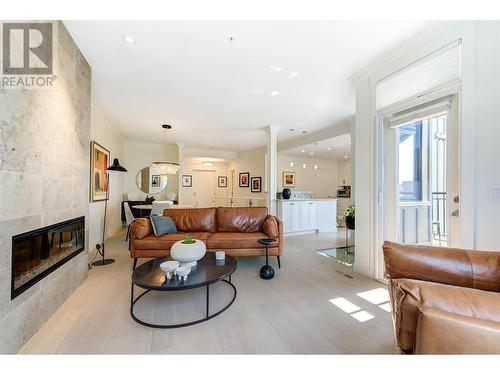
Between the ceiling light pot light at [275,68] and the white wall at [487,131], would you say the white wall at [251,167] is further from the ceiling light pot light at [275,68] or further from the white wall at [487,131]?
the white wall at [487,131]

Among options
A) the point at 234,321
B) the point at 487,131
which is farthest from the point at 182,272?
the point at 487,131

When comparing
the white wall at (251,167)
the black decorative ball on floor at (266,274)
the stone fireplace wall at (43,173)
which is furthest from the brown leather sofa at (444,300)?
the white wall at (251,167)

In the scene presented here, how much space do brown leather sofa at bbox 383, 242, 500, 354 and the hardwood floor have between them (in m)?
0.71

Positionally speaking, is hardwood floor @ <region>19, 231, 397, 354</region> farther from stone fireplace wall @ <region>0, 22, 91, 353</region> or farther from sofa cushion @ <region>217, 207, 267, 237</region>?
sofa cushion @ <region>217, 207, 267, 237</region>

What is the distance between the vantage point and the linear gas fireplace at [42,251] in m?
1.44

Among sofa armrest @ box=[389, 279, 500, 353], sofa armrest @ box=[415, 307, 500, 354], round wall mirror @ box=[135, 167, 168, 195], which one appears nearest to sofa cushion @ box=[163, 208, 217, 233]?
sofa armrest @ box=[389, 279, 500, 353]

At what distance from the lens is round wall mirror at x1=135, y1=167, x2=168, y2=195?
633 cm

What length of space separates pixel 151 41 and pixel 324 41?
1759 mm

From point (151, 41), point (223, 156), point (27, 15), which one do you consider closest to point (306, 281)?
point (151, 41)

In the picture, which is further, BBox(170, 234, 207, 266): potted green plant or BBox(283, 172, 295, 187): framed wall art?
BBox(283, 172, 295, 187): framed wall art

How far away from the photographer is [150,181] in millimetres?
6441

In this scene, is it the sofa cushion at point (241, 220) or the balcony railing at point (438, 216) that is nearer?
the balcony railing at point (438, 216)

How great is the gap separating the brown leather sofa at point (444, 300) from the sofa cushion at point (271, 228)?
1.82m

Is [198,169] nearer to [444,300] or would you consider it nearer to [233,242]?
[233,242]
